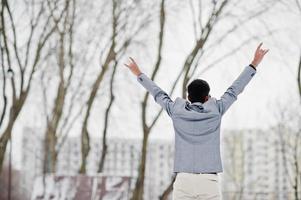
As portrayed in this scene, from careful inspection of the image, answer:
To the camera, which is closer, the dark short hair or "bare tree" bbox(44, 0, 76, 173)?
the dark short hair

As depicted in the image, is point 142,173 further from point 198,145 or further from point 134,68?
point 198,145

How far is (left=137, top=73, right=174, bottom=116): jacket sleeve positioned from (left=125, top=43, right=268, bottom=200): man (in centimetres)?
3

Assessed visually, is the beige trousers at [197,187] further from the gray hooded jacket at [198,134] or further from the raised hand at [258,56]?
the raised hand at [258,56]

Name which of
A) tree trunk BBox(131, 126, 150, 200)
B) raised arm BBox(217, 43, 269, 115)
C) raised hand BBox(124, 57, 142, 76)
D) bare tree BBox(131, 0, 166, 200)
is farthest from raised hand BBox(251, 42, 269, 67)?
tree trunk BBox(131, 126, 150, 200)

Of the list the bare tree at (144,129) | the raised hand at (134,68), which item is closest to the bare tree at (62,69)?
the bare tree at (144,129)

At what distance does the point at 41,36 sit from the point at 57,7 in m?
0.88

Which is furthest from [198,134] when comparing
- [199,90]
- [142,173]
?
[142,173]

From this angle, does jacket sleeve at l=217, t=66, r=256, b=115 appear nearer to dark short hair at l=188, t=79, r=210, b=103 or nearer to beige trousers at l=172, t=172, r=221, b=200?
dark short hair at l=188, t=79, r=210, b=103

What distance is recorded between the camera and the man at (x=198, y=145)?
3541 mm

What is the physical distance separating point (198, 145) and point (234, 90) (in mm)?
435

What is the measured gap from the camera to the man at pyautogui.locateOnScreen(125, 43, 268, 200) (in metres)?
3.54

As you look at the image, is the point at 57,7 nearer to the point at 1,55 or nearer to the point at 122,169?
the point at 1,55

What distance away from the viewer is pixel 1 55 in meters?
14.2

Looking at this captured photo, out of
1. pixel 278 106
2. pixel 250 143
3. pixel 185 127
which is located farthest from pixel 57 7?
pixel 250 143
